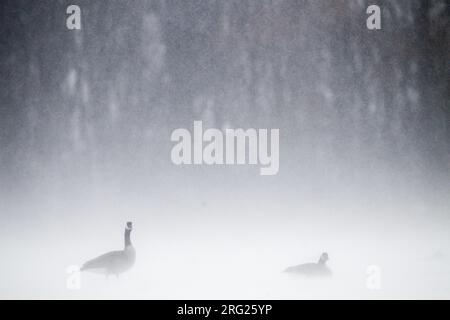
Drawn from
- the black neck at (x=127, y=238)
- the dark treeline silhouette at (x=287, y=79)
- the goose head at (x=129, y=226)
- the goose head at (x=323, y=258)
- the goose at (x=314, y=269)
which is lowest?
the goose at (x=314, y=269)

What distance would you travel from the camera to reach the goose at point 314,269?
2.56 m

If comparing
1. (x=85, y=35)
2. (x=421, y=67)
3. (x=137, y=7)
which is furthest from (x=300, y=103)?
(x=85, y=35)

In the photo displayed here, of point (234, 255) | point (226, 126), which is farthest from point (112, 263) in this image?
point (226, 126)

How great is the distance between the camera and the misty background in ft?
8.45

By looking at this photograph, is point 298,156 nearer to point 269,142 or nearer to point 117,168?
point 269,142

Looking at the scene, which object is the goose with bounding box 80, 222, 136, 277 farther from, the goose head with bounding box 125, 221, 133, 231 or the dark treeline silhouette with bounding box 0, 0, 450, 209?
the dark treeline silhouette with bounding box 0, 0, 450, 209

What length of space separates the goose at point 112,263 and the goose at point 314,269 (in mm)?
882

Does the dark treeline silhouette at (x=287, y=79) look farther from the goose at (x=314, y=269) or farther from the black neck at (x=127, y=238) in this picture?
the goose at (x=314, y=269)

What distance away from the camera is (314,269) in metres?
2.56

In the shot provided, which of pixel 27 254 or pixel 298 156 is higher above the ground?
pixel 298 156

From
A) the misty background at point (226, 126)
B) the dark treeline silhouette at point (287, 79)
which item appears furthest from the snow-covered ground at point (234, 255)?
the dark treeline silhouette at point (287, 79)

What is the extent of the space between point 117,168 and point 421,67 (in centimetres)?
181

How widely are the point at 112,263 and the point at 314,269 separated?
1111 mm
